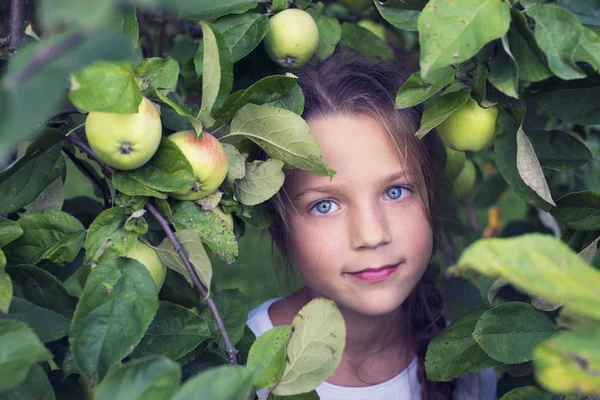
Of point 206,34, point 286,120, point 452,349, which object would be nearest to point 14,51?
point 206,34

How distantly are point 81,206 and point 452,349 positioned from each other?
2.74 feet

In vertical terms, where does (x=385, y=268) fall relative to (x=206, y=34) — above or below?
below

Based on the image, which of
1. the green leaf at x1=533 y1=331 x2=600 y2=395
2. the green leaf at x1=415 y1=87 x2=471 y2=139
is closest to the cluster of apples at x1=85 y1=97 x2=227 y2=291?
the green leaf at x1=415 y1=87 x2=471 y2=139

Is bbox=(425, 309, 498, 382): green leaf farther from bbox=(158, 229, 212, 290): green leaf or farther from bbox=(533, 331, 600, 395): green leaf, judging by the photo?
bbox=(533, 331, 600, 395): green leaf

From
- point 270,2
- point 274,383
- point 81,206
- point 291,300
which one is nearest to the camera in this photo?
point 274,383

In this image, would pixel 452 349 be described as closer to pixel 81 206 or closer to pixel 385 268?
pixel 385 268

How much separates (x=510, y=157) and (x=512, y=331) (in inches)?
11.3

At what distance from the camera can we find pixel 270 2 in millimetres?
1285

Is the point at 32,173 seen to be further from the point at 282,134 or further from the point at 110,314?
the point at 282,134

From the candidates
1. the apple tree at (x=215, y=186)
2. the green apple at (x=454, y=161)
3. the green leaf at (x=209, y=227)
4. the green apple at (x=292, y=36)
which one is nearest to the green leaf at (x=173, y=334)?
the apple tree at (x=215, y=186)

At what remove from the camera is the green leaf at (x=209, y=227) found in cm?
99

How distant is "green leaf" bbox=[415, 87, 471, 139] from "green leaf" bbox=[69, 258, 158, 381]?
50cm

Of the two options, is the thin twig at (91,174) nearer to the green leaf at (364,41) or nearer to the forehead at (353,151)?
the forehead at (353,151)

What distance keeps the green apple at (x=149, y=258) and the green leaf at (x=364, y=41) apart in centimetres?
80
